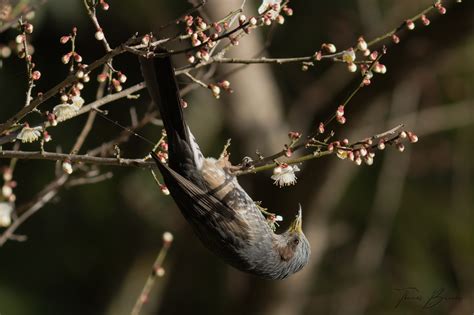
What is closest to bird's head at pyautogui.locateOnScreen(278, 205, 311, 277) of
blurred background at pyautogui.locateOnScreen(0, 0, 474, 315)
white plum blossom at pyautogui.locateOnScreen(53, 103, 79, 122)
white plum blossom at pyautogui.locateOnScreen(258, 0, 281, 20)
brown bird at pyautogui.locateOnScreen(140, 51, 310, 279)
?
brown bird at pyautogui.locateOnScreen(140, 51, 310, 279)

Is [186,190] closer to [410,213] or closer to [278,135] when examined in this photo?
[278,135]

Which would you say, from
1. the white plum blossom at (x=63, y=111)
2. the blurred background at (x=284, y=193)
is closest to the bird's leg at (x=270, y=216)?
the white plum blossom at (x=63, y=111)

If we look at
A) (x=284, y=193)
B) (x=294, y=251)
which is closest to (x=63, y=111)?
(x=294, y=251)

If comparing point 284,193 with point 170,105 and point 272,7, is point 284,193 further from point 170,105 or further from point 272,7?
point 272,7

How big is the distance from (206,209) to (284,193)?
3.50 m

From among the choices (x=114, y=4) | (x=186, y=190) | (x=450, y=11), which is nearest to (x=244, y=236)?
(x=186, y=190)

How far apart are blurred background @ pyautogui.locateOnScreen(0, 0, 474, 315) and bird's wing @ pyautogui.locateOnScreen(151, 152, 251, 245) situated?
2982 mm

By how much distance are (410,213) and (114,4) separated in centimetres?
408

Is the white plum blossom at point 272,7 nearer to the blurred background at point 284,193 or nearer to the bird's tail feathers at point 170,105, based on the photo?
the bird's tail feathers at point 170,105

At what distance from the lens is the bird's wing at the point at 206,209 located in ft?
12.0

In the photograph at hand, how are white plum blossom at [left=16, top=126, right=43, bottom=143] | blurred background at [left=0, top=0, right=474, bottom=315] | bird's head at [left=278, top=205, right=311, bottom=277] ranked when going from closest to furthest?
white plum blossom at [left=16, top=126, right=43, bottom=143] < bird's head at [left=278, top=205, right=311, bottom=277] < blurred background at [left=0, top=0, right=474, bottom=315]

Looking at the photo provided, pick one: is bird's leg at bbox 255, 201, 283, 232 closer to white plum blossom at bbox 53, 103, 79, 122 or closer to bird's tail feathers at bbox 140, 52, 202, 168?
bird's tail feathers at bbox 140, 52, 202, 168

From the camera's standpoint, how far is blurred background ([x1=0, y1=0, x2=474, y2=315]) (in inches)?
291

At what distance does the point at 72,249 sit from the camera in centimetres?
901
